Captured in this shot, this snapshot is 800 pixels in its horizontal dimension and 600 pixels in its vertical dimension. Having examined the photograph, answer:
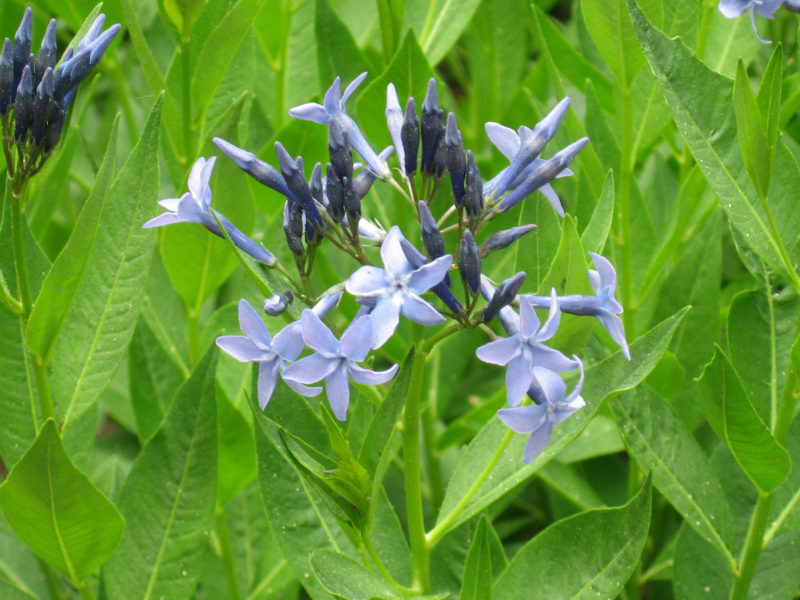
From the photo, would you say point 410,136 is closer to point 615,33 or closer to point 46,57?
point 46,57

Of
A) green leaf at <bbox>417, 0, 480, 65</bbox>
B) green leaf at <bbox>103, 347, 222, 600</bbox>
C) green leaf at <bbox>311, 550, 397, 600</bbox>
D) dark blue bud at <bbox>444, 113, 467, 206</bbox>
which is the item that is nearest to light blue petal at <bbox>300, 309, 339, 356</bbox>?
dark blue bud at <bbox>444, 113, 467, 206</bbox>

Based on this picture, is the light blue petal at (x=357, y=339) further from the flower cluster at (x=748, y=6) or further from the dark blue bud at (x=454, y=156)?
the flower cluster at (x=748, y=6)

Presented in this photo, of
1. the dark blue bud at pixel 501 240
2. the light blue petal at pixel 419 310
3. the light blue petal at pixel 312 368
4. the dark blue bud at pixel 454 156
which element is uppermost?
the dark blue bud at pixel 454 156

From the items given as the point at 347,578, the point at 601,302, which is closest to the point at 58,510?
the point at 347,578

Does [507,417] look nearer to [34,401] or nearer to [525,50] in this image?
[34,401]

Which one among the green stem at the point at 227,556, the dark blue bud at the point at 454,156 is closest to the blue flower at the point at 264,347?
the dark blue bud at the point at 454,156

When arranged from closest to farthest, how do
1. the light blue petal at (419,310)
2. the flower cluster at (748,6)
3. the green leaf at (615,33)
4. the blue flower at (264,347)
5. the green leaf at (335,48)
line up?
the light blue petal at (419,310), the blue flower at (264,347), the flower cluster at (748,6), the green leaf at (615,33), the green leaf at (335,48)
